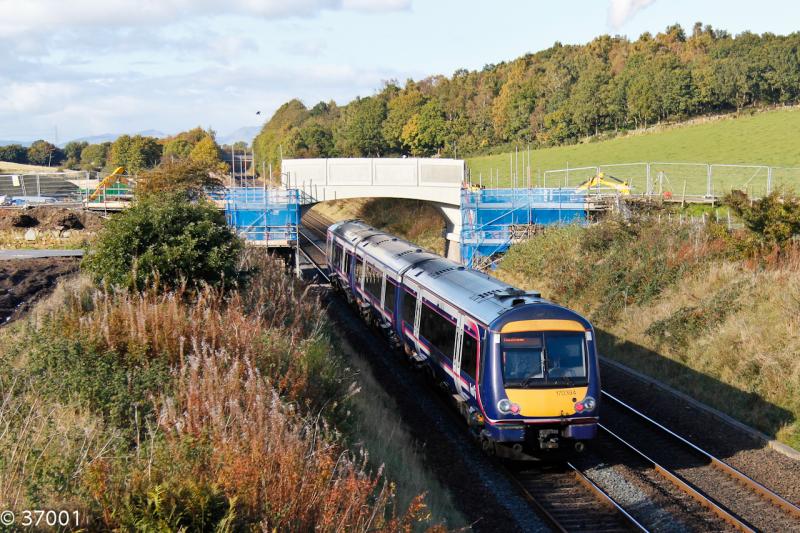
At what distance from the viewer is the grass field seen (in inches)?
1630

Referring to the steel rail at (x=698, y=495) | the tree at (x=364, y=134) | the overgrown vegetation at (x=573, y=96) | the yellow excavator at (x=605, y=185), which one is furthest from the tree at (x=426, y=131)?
the steel rail at (x=698, y=495)

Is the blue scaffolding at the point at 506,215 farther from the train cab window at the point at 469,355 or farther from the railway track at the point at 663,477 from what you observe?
the train cab window at the point at 469,355

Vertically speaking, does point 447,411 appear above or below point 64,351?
below

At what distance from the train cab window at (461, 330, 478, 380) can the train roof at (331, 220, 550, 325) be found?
0.44m

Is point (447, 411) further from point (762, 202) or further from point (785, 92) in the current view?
Result: point (785, 92)

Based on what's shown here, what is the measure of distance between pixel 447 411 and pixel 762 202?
11219 mm

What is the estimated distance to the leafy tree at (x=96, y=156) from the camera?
99.4m

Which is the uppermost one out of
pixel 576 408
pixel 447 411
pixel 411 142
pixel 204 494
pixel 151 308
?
pixel 411 142

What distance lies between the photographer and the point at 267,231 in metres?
32.6

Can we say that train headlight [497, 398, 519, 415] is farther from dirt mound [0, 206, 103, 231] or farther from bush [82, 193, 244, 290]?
dirt mound [0, 206, 103, 231]

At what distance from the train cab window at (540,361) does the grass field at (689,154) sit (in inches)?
1035

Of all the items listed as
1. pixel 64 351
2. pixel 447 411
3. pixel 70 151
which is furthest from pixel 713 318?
pixel 70 151

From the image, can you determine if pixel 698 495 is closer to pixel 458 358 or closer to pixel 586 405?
pixel 586 405

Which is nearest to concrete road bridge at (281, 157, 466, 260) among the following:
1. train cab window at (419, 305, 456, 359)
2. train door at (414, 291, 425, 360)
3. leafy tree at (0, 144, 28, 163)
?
train door at (414, 291, 425, 360)
